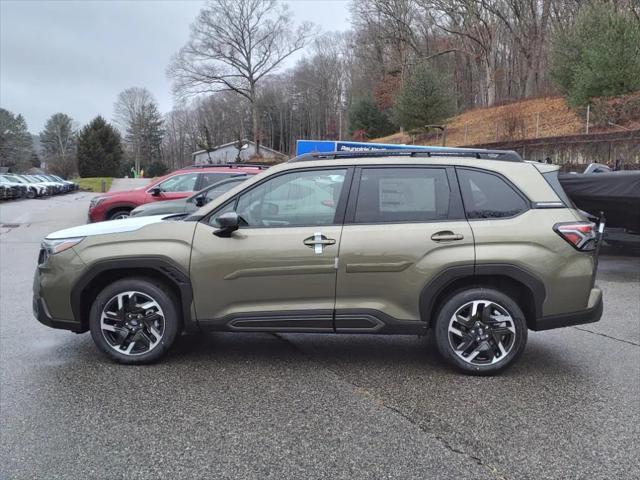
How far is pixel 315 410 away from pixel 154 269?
5.86 ft

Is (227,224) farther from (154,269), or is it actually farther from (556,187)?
(556,187)

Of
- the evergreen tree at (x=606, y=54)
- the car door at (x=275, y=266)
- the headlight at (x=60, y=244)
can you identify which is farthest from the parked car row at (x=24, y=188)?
the car door at (x=275, y=266)

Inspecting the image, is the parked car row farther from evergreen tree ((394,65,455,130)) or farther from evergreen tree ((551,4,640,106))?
evergreen tree ((551,4,640,106))

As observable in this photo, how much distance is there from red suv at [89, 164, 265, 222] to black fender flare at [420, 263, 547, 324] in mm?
9521

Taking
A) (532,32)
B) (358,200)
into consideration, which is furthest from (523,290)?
(532,32)

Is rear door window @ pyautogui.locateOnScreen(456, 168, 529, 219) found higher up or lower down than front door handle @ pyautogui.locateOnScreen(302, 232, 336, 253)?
higher up

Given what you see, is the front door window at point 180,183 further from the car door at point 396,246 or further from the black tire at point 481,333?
the black tire at point 481,333

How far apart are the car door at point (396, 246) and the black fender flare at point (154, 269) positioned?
1.22 meters

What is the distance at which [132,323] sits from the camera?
4496mm

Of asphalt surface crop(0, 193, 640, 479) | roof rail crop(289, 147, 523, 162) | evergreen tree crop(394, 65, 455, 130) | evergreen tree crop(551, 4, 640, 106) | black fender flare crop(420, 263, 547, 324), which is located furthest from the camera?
evergreen tree crop(394, 65, 455, 130)

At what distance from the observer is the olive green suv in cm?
425

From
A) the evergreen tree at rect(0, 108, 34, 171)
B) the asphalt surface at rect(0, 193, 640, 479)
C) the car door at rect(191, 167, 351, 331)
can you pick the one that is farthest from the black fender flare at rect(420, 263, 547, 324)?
the evergreen tree at rect(0, 108, 34, 171)

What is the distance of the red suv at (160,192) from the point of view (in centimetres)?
1328

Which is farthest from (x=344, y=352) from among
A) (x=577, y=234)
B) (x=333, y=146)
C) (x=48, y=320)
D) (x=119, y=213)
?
(x=119, y=213)
